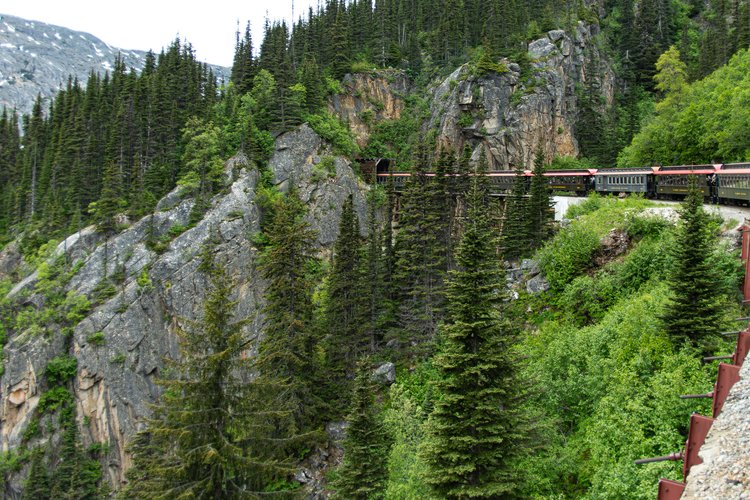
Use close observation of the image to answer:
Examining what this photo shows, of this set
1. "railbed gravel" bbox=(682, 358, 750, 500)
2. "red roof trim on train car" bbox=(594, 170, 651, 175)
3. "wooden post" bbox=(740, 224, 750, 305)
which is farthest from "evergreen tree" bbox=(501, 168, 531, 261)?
"railbed gravel" bbox=(682, 358, 750, 500)

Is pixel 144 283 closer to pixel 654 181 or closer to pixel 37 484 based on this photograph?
pixel 37 484

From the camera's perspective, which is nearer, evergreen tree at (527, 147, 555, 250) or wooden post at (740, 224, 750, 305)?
wooden post at (740, 224, 750, 305)

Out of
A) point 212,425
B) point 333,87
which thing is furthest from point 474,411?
Result: point 333,87

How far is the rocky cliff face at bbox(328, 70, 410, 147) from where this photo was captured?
222 feet

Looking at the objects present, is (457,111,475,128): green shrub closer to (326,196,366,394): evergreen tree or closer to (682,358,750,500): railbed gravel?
(326,196,366,394): evergreen tree

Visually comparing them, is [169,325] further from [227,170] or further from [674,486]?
[674,486]

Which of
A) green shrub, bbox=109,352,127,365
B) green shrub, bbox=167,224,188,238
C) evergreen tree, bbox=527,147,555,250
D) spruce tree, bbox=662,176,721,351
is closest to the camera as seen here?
spruce tree, bbox=662,176,721,351

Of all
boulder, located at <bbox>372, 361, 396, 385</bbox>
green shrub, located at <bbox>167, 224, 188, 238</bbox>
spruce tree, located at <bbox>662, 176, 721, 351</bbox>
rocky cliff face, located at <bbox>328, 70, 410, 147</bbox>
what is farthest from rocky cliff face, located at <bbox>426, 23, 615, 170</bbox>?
spruce tree, located at <bbox>662, 176, 721, 351</bbox>

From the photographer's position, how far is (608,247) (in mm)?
31094

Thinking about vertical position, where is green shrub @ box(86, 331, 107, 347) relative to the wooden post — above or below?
below

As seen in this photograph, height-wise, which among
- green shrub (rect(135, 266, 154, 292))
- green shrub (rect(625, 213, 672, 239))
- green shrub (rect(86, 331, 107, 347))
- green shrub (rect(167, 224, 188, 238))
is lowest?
green shrub (rect(86, 331, 107, 347))

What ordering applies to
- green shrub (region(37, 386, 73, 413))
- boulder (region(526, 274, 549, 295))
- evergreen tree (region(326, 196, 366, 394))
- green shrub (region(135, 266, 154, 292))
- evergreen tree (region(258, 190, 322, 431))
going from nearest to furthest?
evergreen tree (region(258, 190, 322, 431)) → boulder (region(526, 274, 549, 295)) → evergreen tree (region(326, 196, 366, 394)) → green shrub (region(37, 386, 73, 413)) → green shrub (region(135, 266, 154, 292))

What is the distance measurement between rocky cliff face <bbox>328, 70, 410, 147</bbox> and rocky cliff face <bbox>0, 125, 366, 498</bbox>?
2107 centimetres

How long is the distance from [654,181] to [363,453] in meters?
33.4
